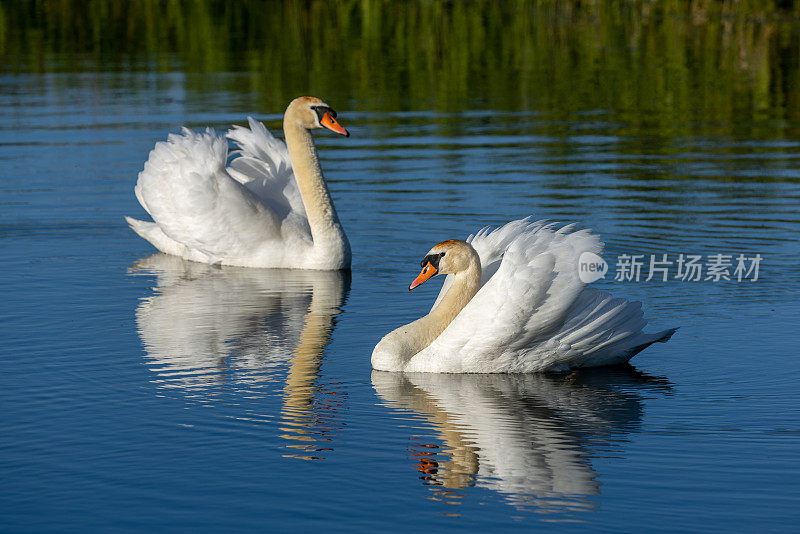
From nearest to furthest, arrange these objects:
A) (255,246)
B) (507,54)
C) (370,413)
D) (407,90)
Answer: (370,413) < (255,246) < (407,90) < (507,54)

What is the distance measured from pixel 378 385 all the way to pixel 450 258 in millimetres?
984

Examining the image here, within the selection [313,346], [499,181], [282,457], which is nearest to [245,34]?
[499,181]

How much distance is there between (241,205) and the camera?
40.8 feet

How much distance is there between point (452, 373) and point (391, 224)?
203 inches

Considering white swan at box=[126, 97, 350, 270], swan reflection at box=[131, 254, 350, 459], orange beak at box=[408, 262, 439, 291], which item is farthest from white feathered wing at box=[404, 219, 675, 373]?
white swan at box=[126, 97, 350, 270]

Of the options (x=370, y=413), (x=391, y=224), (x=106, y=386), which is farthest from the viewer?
(x=391, y=224)

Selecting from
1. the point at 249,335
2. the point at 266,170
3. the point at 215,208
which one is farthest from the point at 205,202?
the point at 249,335

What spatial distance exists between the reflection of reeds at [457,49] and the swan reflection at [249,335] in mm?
10027

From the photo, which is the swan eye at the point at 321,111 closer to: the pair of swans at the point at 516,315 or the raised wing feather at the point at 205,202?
the raised wing feather at the point at 205,202

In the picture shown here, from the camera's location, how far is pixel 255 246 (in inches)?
492

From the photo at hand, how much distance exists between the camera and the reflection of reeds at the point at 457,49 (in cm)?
2322

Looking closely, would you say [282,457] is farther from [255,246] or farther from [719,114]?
[719,114]

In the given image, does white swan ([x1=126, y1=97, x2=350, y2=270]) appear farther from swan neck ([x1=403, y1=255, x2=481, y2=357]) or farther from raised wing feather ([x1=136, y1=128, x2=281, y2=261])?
swan neck ([x1=403, y1=255, x2=481, y2=357])

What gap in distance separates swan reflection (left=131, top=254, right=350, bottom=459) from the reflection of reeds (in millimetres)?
10027
